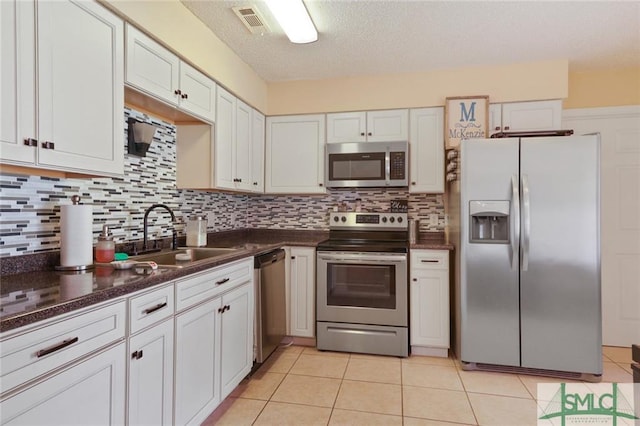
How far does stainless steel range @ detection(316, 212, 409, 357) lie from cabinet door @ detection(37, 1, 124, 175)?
1.83 metres

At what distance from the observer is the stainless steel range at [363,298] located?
2912mm

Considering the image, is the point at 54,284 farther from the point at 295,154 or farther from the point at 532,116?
the point at 532,116

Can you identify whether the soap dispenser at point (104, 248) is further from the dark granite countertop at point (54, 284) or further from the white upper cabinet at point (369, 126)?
the white upper cabinet at point (369, 126)

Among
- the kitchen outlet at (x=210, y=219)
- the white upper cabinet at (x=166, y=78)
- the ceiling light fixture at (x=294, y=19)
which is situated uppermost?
the ceiling light fixture at (x=294, y=19)

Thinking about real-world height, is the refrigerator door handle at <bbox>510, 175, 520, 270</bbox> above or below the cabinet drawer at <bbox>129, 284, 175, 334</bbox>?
above

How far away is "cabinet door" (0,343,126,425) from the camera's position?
3.21ft

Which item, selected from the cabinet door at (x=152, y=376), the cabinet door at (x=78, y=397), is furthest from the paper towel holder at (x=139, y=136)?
the cabinet door at (x=78, y=397)

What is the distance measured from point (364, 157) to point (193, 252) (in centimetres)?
168

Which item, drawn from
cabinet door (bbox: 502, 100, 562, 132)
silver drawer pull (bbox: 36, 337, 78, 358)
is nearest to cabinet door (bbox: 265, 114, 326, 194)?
cabinet door (bbox: 502, 100, 562, 132)

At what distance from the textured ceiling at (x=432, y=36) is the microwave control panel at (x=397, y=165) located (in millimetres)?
761

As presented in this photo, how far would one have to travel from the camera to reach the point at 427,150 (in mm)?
3180

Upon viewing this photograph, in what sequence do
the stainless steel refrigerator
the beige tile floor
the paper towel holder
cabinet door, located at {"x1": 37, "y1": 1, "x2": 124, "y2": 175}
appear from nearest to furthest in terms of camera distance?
cabinet door, located at {"x1": 37, "y1": 1, "x2": 124, "y2": 175} → the beige tile floor → the paper towel holder → the stainless steel refrigerator

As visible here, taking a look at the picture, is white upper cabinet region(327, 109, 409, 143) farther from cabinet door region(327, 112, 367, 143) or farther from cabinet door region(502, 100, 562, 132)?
cabinet door region(502, 100, 562, 132)

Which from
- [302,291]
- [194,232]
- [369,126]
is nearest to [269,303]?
[302,291]
